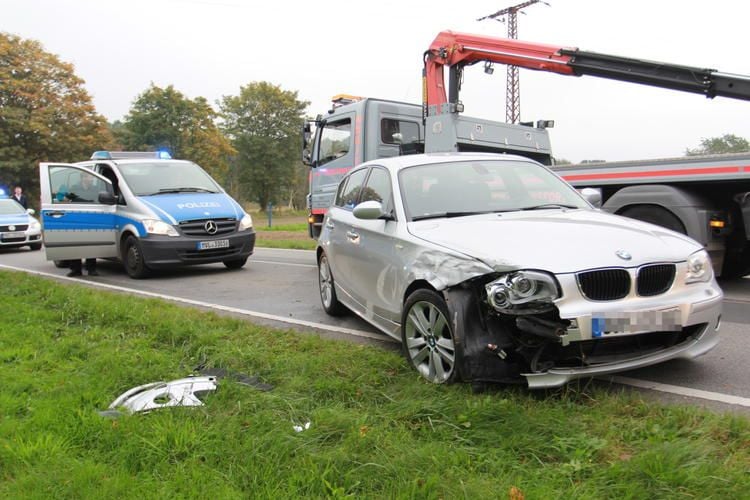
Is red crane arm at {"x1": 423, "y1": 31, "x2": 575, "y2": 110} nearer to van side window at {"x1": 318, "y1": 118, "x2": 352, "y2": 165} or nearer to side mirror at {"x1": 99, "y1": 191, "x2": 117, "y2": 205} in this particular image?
van side window at {"x1": 318, "y1": 118, "x2": 352, "y2": 165}

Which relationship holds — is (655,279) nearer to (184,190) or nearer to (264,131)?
(184,190)

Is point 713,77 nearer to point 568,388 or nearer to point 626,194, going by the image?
point 626,194

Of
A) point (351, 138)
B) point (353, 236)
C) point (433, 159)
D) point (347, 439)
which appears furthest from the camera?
point (351, 138)

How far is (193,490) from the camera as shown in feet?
7.95

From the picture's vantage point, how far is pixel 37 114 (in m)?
38.2

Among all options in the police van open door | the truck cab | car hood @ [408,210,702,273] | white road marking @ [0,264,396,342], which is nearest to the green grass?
car hood @ [408,210,702,273]

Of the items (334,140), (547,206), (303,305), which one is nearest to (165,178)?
(334,140)

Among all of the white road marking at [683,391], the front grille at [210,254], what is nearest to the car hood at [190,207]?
the front grille at [210,254]

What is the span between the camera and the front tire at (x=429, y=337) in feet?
11.5

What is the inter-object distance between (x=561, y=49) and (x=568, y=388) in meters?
7.30

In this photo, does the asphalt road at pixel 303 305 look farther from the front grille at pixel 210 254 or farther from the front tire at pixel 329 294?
the front grille at pixel 210 254

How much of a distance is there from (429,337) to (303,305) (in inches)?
130

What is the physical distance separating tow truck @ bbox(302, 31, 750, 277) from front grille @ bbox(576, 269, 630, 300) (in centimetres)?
214

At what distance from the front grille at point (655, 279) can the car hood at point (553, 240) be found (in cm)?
5
